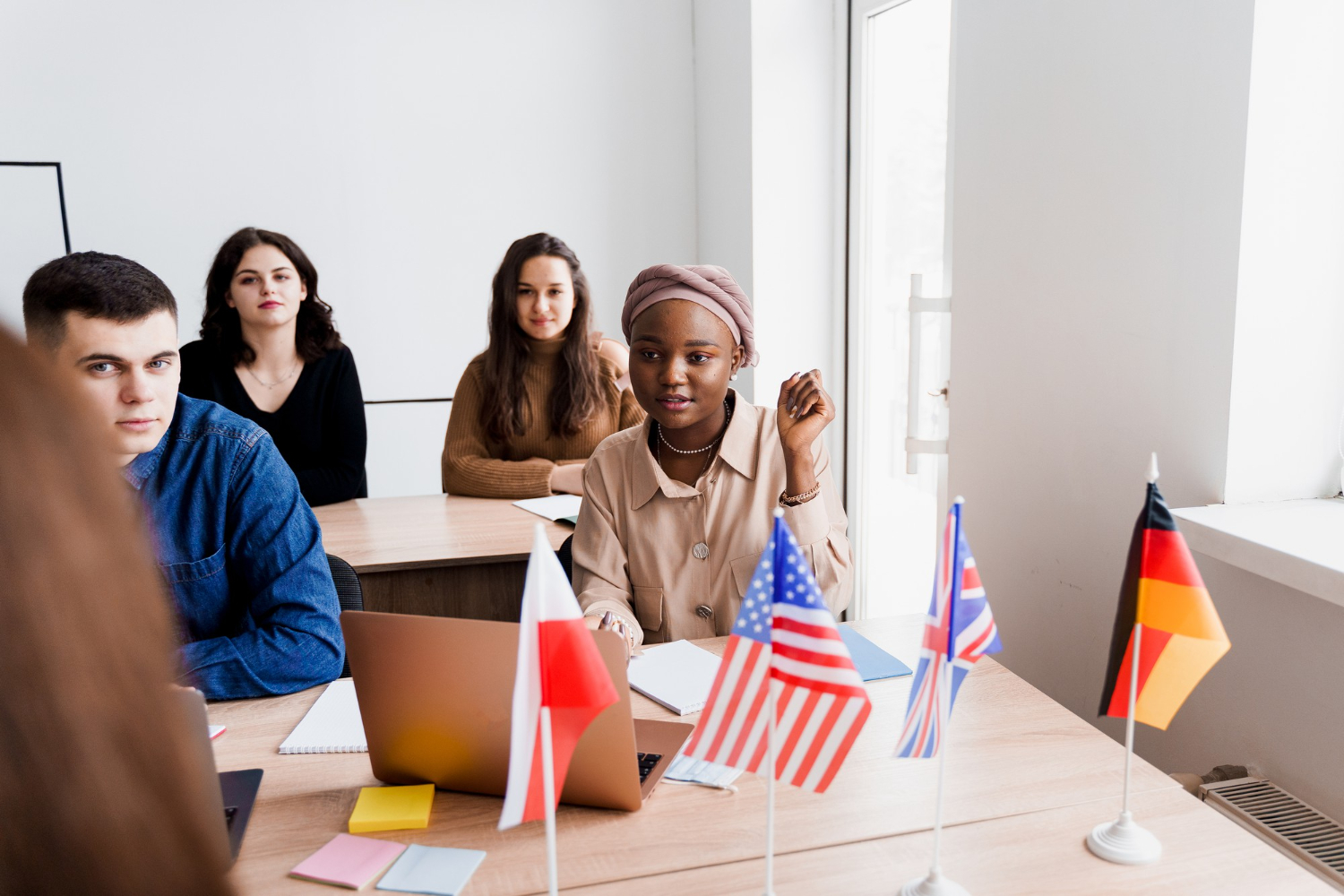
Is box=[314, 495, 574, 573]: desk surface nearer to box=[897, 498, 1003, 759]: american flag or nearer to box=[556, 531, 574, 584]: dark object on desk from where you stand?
box=[556, 531, 574, 584]: dark object on desk

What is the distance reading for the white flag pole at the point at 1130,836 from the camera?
1.06 meters

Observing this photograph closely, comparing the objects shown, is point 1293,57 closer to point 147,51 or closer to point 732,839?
point 732,839

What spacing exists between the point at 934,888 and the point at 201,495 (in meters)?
1.27

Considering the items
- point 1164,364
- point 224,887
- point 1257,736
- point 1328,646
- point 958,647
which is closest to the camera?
point 224,887

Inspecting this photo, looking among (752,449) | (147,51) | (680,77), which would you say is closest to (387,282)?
(147,51)

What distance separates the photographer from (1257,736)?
167 cm

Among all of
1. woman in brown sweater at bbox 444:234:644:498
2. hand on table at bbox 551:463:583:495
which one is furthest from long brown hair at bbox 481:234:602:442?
hand on table at bbox 551:463:583:495

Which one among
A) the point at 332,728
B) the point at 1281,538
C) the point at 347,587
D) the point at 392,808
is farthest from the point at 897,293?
the point at 392,808

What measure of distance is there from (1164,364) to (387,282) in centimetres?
346

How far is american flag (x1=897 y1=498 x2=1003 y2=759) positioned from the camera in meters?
1.03

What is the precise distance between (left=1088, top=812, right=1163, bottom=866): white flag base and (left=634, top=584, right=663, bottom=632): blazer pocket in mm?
934

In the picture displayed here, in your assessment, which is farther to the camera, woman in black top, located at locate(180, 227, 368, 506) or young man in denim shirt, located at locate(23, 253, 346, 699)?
woman in black top, located at locate(180, 227, 368, 506)

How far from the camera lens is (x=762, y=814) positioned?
3.84 feet

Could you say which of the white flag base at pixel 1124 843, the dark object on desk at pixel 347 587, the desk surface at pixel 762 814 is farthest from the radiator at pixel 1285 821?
the dark object on desk at pixel 347 587
